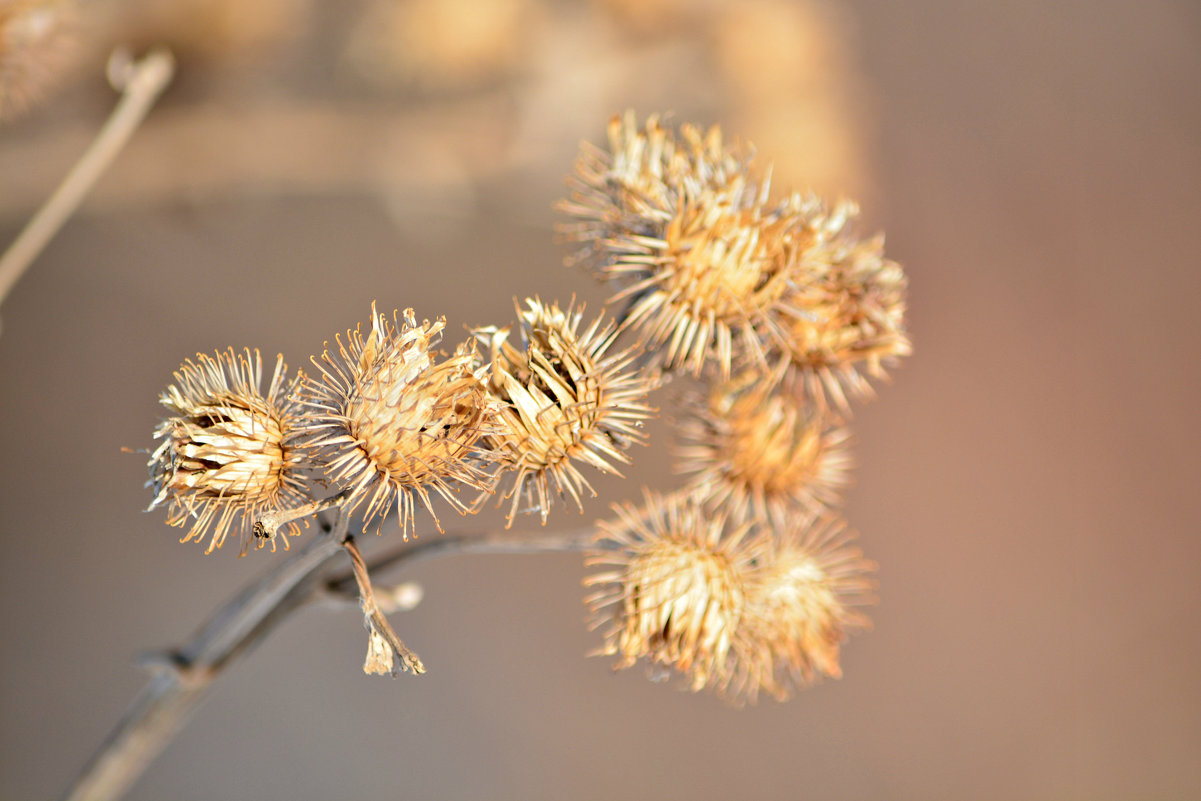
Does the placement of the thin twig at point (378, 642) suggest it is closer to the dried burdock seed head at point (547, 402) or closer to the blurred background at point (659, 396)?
the dried burdock seed head at point (547, 402)

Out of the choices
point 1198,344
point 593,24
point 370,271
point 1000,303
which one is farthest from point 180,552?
point 1198,344

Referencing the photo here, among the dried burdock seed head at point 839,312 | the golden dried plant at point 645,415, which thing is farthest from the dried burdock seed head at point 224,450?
the dried burdock seed head at point 839,312

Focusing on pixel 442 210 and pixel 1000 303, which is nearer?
pixel 442 210

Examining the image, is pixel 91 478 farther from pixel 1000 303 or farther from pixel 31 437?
pixel 1000 303

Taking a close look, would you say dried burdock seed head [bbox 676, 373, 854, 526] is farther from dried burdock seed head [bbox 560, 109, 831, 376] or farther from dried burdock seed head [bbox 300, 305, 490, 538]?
dried burdock seed head [bbox 300, 305, 490, 538]

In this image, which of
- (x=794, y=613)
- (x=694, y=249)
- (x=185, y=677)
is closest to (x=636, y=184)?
(x=694, y=249)

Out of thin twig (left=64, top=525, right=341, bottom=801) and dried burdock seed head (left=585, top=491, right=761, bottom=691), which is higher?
dried burdock seed head (left=585, top=491, right=761, bottom=691)

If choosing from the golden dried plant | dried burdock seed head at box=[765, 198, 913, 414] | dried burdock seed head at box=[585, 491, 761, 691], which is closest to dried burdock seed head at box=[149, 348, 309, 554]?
the golden dried plant
